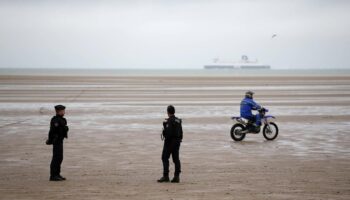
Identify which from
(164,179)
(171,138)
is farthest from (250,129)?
(164,179)

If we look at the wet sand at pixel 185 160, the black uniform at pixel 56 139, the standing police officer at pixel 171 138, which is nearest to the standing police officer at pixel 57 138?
the black uniform at pixel 56 139

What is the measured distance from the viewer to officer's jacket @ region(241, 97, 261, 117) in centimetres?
1745

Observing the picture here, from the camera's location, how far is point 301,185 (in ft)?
34.6

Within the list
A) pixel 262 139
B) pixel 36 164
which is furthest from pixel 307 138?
pixel 36 164

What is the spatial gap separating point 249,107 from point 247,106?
0.07 metres

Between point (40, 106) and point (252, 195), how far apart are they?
25.4m

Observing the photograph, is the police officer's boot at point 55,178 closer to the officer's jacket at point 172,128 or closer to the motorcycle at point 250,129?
the officer's jacket at point 172,128

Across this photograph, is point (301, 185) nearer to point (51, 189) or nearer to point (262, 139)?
point (51, 189)

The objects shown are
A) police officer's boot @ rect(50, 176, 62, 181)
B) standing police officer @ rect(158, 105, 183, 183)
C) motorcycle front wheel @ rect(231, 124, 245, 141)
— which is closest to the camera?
standing police officer @ rect(158, 105, 183, 183)

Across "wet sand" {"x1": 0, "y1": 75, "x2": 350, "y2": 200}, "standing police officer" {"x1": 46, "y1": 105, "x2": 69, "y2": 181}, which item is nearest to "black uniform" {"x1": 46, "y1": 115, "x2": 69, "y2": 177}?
"standing police officer" {"x1": 46, "y1": 105, "x2": 69, "y2": 181}

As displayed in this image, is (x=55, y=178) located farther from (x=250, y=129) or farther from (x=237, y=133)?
(x=250, y=129)

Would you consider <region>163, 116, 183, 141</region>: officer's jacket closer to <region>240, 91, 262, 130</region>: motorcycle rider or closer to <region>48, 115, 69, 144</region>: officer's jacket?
<region>48, 115, 69, 144</region>: officer's jacket

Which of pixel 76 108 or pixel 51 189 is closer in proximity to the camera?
pixel 51 189

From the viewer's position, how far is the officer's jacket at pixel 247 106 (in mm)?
17453
